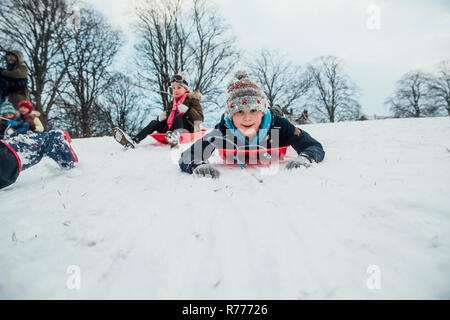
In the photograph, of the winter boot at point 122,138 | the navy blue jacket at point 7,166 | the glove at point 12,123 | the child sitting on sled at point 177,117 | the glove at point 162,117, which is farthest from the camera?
the glove at point 162,117

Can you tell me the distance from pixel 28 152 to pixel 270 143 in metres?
2.53

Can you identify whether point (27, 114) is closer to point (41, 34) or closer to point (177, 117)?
point (177, 117)

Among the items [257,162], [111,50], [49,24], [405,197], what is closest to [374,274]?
[405,197]

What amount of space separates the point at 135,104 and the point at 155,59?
26.1ft

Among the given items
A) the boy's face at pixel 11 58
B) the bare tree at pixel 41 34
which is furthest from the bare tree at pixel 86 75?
the boy's face at pixel 11 58

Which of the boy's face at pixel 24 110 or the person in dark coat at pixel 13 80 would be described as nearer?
the boy's face at pixel 24 110

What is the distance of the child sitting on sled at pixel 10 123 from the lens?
4288 millimetres

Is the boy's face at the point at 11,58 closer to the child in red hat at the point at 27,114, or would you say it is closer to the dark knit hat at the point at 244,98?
the child in red hat at the point at 27,114

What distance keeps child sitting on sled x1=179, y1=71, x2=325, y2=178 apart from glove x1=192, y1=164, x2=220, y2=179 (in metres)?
0.14

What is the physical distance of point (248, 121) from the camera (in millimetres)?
2285

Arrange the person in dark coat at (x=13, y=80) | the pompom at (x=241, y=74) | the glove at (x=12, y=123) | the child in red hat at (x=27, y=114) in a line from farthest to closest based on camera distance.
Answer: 1. the person in dark coat at (x=13, y=80)
2. the child in red hat at (x=27, y=114)
3. the glove at (x=12, y=123)
4. the pompom at (x=241, y=74)

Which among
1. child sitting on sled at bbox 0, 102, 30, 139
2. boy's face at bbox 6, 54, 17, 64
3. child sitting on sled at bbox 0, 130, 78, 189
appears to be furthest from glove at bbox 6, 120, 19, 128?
child sitting on sled at bbox 0, 130, 78, 189

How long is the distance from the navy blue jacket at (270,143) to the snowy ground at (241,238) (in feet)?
1.30

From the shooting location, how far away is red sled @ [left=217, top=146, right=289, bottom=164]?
226 centimetres
